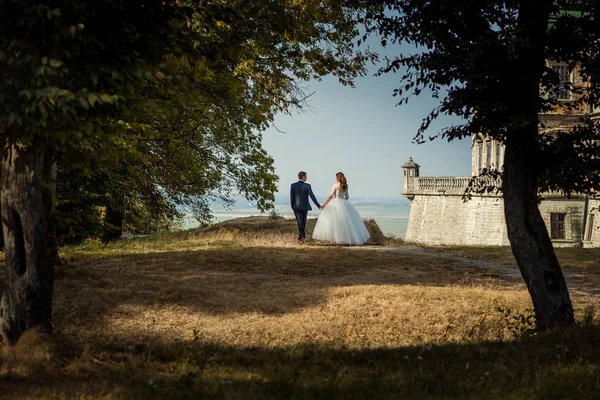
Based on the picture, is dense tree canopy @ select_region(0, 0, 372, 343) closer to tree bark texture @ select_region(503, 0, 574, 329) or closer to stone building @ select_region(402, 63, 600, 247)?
tree bark texture @ select_region(503, 0, 574, 329)

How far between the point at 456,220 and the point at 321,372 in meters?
39.1

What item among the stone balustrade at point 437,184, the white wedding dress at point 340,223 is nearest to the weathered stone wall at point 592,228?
the stone balustrade at point 437,184

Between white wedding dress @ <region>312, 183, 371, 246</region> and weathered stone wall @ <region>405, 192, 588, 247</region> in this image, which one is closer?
white wedding dress @ <region>312, 183, 371, 246</region>

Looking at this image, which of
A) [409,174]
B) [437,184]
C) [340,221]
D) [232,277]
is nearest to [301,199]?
[340,221]

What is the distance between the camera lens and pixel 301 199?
732 inches

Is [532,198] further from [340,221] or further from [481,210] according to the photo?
[481,210]

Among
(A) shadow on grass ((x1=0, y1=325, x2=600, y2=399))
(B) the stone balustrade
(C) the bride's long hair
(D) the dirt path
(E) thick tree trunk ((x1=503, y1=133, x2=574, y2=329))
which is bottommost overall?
(A) shadow on grass ((x1=0, y1=325, x2=600, y2=399))

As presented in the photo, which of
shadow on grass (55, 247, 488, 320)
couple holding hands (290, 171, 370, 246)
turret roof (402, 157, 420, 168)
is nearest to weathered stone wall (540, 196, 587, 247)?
turret roof (402, 157, 420, 168)

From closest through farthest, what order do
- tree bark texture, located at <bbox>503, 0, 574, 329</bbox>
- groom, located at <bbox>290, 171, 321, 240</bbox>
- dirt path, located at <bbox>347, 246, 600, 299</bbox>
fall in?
tree bark texture, located at <bbox>503, 0, 574, 329</bbox> → dirt path, located at <bbox>347, 246, 600, 299</bbox> → groom, located at <bbox>290, 171, 321, 240</bbox>

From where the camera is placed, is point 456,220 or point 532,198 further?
point 456,220

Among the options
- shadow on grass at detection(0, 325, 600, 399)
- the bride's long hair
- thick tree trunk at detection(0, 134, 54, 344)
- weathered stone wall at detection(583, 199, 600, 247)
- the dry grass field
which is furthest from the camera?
weathered stone wall at detection(583, 199, 600, 247)

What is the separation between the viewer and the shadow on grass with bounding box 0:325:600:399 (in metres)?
5.00

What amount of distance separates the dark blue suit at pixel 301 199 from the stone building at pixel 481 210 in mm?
16563

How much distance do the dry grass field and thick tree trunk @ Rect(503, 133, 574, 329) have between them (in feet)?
1.04
